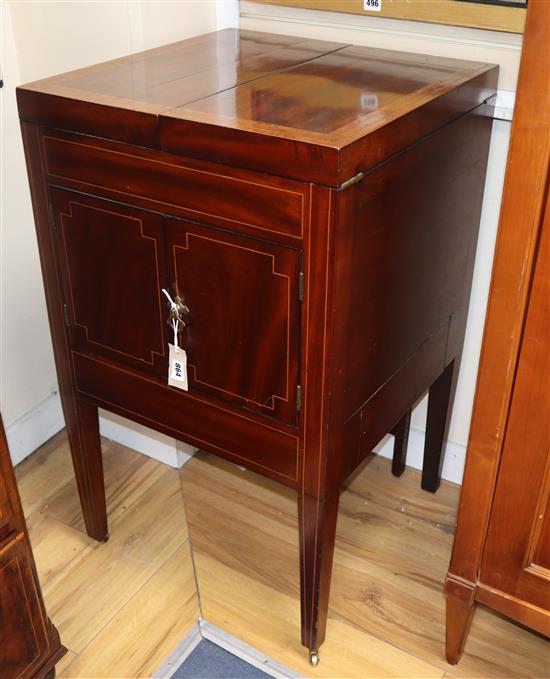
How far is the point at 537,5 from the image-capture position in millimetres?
820

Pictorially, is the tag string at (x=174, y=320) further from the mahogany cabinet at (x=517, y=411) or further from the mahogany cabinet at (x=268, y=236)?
the mahogany cabinet at (x=517, y=411)

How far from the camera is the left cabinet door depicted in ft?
3.71

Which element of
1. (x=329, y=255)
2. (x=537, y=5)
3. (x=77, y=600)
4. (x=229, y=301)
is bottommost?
(x=77, y=600)

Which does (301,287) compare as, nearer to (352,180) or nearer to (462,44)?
(352,180)

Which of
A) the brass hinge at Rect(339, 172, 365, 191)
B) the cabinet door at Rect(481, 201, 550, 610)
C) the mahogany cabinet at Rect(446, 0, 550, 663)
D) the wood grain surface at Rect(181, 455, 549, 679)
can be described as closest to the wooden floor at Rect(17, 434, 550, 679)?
the wood grain surface at Rect(181, 455, 549, 679)

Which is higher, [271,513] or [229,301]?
[229,301]

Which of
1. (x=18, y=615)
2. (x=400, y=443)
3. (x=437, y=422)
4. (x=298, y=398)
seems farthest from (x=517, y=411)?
(x=18, y=615)

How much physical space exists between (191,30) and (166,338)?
2.01 ft

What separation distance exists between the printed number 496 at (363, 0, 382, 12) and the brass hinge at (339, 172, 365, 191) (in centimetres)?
54

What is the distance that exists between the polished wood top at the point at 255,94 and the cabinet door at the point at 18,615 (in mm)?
607

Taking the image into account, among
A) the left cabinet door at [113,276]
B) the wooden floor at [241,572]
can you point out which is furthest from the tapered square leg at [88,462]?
the left cabinet door at [113,276]

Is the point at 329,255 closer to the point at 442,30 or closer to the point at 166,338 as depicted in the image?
the point at 166,338

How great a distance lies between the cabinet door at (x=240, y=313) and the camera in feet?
3.34

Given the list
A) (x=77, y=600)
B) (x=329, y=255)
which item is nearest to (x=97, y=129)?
(x=329, y=255)
